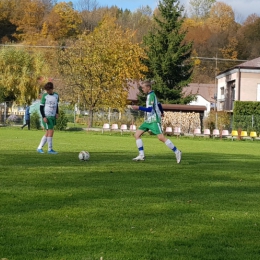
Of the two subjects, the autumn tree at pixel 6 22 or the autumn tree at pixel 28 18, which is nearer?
the autumn tree at pixel 28 18

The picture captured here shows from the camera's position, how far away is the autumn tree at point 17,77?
5872 centimetres

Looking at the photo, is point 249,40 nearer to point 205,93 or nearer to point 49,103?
point 205,93

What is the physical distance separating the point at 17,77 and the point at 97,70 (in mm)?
12669

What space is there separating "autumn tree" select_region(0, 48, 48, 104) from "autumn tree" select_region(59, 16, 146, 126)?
26.7 ft

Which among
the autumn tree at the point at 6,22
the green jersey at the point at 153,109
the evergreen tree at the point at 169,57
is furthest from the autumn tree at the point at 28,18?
the green jersey at the point at 153,109

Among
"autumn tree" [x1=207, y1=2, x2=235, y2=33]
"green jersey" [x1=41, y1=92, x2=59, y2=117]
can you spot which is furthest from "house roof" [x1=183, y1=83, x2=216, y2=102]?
"green jersey" [x1=41, y1=92, x2=59, y2=117]

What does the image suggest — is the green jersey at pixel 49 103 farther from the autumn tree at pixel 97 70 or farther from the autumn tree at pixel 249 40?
the autumn tree at pixel 249 40

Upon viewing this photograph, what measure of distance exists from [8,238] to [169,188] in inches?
174

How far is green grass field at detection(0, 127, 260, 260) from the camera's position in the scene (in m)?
5.33

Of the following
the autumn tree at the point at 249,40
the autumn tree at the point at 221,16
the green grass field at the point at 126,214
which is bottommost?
the green grass field at the point at 126,214

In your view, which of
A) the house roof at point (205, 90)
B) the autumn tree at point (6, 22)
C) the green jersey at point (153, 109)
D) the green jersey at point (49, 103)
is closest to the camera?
the green jersey at point (153, 109)

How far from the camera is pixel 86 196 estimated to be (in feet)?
27.3

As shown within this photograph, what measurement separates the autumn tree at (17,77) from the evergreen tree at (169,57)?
12059 mm

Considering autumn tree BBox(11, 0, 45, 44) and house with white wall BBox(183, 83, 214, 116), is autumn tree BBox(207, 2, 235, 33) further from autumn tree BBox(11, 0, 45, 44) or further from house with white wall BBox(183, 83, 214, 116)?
autumn tree BBox(11, 0, 45, 44)
